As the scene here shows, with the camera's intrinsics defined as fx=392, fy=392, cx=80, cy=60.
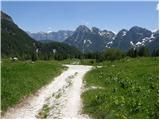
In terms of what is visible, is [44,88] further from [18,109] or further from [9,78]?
[18,109]

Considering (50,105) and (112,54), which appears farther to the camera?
(112,54)

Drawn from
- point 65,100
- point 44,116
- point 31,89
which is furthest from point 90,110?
point 31,89

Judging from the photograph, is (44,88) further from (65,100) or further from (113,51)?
(113,51)

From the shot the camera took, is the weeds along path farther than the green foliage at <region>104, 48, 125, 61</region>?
No

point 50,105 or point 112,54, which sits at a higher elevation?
point 112,54

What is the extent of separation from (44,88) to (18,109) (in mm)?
11287

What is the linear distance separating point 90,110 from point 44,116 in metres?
2.90

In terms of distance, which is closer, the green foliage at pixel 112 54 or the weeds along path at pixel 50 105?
the weeds along path at pixel 50 105

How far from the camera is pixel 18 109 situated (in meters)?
26.0

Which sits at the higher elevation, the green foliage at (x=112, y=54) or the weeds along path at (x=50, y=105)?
the green foliage at (x=112, y=54)

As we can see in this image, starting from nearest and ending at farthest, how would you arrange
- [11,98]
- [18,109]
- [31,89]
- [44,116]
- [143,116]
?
[143,116]
[44,116]
[18,109]
[11,98]
[31,89]

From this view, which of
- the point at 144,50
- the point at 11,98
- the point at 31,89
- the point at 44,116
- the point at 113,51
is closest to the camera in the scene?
the point at 44,116

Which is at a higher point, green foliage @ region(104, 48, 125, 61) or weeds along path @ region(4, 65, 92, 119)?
green foliage @ region(104, 48, 125, 61)

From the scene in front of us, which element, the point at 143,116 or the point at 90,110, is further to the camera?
the point at 90,110
